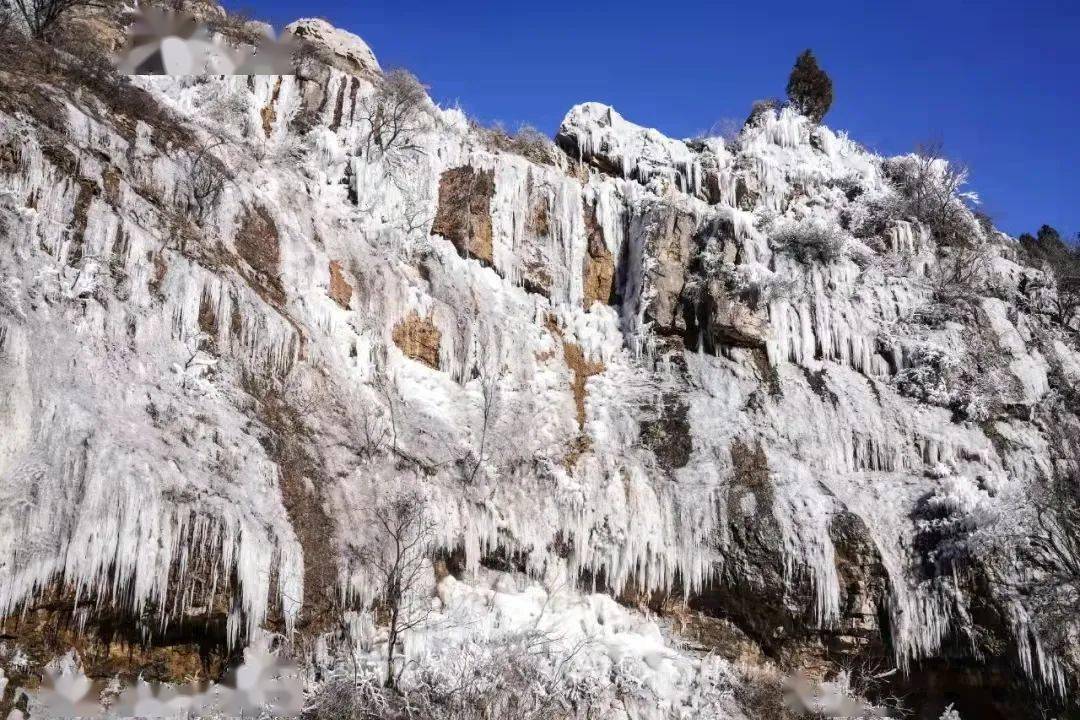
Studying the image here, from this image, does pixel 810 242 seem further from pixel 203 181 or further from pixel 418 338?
pixel 203 181

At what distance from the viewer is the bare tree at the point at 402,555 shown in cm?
1415

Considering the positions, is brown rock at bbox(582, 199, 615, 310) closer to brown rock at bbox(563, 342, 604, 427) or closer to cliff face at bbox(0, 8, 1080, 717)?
cliff face at bbox(0, 8, 1080, 717)

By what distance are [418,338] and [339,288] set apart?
2155 millimetres

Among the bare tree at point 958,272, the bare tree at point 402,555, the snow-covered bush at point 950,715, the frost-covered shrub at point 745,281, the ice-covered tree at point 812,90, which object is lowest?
the snow-covered bush at point 950,715

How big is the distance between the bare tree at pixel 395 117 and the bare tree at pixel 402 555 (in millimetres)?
11011

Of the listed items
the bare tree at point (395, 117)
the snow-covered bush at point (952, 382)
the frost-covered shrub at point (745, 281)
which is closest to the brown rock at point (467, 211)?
the bare tree at point (395, 117)

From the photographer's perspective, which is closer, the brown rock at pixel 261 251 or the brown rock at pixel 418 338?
the brown rock at pixel 261 251

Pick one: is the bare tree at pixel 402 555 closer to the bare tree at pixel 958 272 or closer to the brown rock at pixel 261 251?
the brown rock at pixel 261 251

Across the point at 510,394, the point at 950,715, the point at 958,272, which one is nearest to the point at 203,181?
the point at 510,394

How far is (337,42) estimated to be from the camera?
87.1ft

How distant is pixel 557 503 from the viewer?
17.4 meters

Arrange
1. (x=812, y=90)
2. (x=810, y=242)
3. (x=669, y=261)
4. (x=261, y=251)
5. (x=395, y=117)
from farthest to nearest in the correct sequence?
(x=812, y=90), (x=810, y=242), (x=669, y=261), (x=395, y=117), (x=261, y=251)

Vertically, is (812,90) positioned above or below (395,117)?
above

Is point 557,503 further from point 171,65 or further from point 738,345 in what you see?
point 171,65
